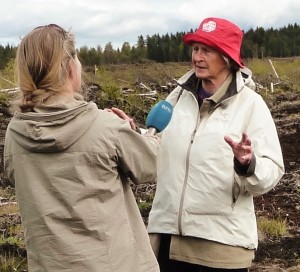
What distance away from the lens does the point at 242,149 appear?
8.94ft

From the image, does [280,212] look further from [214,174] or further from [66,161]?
[66,161]

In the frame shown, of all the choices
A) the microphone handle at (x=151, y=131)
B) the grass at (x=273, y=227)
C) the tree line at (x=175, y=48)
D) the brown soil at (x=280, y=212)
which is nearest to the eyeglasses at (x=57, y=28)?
the microphone handle at (x=151, y=131)

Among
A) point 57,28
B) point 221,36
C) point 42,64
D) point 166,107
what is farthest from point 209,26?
point 42,64

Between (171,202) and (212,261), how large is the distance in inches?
12.5

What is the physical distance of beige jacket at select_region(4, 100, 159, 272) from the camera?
7.55 feet

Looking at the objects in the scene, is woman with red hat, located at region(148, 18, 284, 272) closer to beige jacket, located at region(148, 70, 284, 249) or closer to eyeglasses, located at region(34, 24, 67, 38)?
beige jacket, located at region(148, 70, 284, 249)

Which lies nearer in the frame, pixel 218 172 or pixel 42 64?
pixel 42 64

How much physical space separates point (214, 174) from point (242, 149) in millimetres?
268

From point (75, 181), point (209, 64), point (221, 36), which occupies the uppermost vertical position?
point (221, 36)

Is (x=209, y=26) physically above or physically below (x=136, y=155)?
above

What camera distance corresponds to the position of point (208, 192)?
116 inches

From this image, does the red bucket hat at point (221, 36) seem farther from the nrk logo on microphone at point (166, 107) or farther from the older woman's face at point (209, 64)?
the nrk logo on microphone at point (166, 107)

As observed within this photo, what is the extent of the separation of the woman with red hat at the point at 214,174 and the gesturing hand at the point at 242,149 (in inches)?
3.0

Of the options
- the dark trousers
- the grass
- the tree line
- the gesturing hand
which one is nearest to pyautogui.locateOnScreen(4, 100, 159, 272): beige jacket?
the gesturing hand
